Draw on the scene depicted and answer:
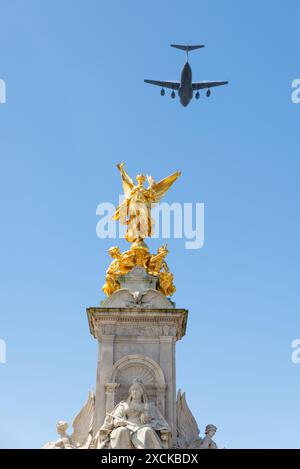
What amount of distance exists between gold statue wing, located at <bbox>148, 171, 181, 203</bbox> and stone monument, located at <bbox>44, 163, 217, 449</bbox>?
2125 millimetres

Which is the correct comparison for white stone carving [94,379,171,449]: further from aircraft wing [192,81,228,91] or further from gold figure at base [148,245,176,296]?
aircraft wing [192,81,228,91]

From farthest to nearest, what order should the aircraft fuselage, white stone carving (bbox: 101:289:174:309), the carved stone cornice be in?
the aircraft fuselage → white stone carving (bbox: 101:289:174:309) → the carved stone cornice

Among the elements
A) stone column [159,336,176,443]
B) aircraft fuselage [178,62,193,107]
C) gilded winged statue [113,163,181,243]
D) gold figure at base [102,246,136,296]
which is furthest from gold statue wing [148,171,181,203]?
aircraft fuselage [178,62,193,107]

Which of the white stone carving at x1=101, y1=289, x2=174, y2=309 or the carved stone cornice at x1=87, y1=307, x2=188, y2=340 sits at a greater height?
the white stone carving at x1=101, y1=289, x2=174, y2=309

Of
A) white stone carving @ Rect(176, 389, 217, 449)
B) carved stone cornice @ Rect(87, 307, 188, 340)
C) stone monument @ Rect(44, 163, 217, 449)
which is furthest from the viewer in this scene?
carved stone cornice @ Rect(87, 307, 188, 340)

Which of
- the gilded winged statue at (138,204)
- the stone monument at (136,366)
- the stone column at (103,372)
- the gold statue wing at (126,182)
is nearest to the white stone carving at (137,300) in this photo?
the stone monument at (136,366)

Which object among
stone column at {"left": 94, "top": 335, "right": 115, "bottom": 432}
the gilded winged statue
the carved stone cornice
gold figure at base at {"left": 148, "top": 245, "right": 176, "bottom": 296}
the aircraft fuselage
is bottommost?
stone column at {"left": 94, "top": 335, "right": 115, "bottom": 432}

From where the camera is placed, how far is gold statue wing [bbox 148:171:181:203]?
28.1 metres

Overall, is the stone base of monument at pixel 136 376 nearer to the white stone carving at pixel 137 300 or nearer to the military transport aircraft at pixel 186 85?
the white stone carving at pixel 137 300
